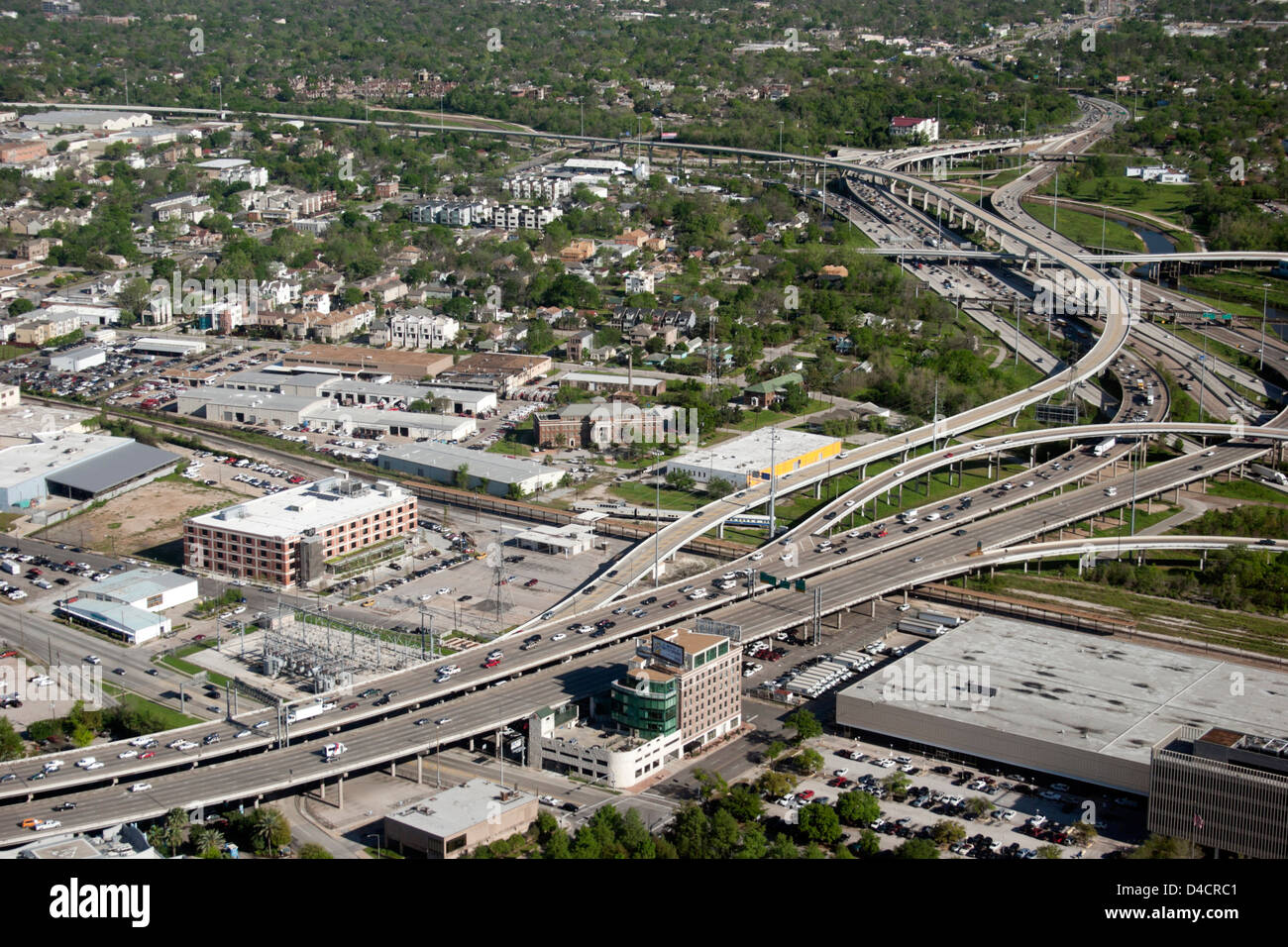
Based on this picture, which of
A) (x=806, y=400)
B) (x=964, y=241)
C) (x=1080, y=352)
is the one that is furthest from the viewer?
(x=964, y=241)

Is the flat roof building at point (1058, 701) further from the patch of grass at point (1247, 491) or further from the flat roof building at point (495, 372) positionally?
the flat roof building at point (495, 372)

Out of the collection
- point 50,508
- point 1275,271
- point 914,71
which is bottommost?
point 50,508

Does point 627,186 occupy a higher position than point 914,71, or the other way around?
point 914,71

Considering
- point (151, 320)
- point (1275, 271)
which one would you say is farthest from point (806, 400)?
point (1275, 271)

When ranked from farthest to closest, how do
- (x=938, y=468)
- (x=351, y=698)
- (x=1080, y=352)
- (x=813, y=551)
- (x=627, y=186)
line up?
(x=627, y=186)
(x=1080, y=352)
(x=938, y=468)
(x=813, y=551)
(x=351, y=698)

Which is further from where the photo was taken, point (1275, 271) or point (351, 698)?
point (1275, 271)

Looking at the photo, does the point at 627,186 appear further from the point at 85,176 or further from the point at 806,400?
the point at 806,400

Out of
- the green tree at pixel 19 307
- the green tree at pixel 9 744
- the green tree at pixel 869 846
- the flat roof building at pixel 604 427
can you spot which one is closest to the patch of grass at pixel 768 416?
the flat roof building at pixel 604 427

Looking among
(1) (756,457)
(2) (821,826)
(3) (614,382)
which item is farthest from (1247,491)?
(2) (821,826)
